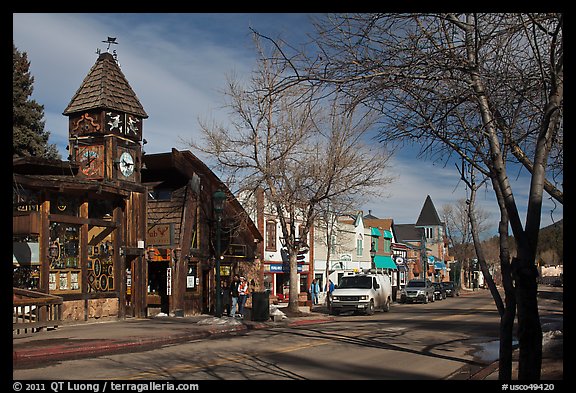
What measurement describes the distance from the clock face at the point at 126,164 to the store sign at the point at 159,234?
11.7 ft

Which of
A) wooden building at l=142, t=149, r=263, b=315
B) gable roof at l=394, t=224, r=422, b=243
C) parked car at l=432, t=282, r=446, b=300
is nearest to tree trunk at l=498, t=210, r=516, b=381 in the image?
wooden building at l=142, t=149, r=263, b=315

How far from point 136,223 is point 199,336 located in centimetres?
698

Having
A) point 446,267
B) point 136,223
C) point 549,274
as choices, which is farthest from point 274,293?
point 549,274

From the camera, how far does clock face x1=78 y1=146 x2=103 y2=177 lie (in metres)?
23.7

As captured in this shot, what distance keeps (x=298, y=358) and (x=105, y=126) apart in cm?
1363

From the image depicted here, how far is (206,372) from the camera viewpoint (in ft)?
38.4

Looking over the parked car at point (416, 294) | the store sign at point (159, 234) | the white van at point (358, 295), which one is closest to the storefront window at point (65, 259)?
the store sign at point (159, 234)

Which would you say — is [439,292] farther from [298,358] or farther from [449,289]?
[298,358]

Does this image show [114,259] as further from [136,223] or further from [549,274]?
[549,274]

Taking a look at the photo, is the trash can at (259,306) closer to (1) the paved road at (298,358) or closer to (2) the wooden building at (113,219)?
(1) the paved road at (298,358)

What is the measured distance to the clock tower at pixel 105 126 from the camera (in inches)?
937
